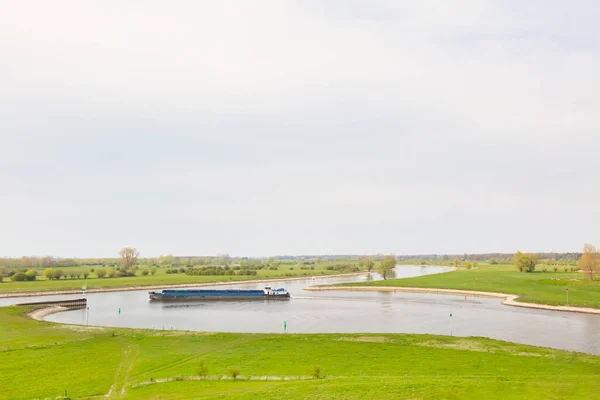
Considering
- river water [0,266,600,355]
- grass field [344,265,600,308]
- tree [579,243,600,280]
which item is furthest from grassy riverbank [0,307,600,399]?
tree [579,243,600,280]

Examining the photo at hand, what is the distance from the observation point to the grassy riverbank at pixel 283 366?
21.0 m

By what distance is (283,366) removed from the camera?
1208 inches

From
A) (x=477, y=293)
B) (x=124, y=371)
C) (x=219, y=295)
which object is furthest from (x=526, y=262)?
(x=124, y=371)

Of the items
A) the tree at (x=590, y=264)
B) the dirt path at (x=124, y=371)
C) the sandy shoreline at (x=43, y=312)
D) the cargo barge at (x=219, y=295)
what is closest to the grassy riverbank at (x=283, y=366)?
the dirt path at (x=124, y=371)

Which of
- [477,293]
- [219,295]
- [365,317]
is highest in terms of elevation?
[365,317]

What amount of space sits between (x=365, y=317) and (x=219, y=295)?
149 feet

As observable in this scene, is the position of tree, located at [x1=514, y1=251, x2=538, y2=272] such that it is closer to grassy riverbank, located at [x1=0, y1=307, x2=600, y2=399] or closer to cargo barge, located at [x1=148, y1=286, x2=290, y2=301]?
cargo barge, located at [x1=148, y1=286, x2=290, y2=301]

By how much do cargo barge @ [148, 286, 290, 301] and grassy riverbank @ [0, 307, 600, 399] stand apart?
152 ft

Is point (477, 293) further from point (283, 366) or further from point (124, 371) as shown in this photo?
point (124, 371)

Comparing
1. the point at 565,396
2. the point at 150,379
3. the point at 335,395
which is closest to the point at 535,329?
the point at 565,396

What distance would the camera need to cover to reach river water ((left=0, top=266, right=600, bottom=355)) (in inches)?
1903

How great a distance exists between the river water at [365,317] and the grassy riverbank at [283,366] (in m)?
8.23

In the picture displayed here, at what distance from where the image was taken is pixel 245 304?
283 ft

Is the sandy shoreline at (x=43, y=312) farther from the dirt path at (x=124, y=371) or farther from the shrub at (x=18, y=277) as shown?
the shrub at (x=18, y=277)
